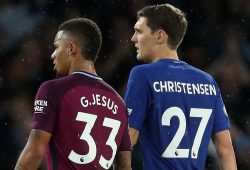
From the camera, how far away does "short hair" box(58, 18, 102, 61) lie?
3896 mm

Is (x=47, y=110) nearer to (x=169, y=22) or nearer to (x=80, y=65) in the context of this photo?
(x=80, y=65)

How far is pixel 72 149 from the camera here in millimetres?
3682

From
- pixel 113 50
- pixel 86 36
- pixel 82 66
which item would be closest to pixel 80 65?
pixel 82 66

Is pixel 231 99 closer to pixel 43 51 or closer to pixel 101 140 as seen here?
pixel 43 51

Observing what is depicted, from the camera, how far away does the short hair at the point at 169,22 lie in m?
4.19

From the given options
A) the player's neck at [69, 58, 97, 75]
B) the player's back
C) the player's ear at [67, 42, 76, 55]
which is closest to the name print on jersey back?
the player's back

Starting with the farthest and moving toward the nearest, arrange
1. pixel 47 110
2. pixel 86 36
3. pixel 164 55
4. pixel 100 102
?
1. pixel 164 55
2. pixel 86 36
3. pixel 100 102
4. pixel 47 110

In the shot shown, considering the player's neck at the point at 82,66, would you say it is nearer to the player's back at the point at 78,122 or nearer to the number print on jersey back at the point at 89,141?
the player's back at the point at 78,122

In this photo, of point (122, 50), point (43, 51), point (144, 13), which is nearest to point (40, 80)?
point (43, 51)

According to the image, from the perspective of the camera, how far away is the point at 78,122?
3.70 metres

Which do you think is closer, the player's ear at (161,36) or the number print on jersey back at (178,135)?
the number print on jersey back at (178,135)

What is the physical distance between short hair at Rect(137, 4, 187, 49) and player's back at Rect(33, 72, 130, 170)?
23.3 inches

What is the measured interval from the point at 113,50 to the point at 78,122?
11.8ft

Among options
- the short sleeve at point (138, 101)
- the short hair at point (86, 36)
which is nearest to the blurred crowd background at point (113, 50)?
the short sleeve at point (138, 101)
